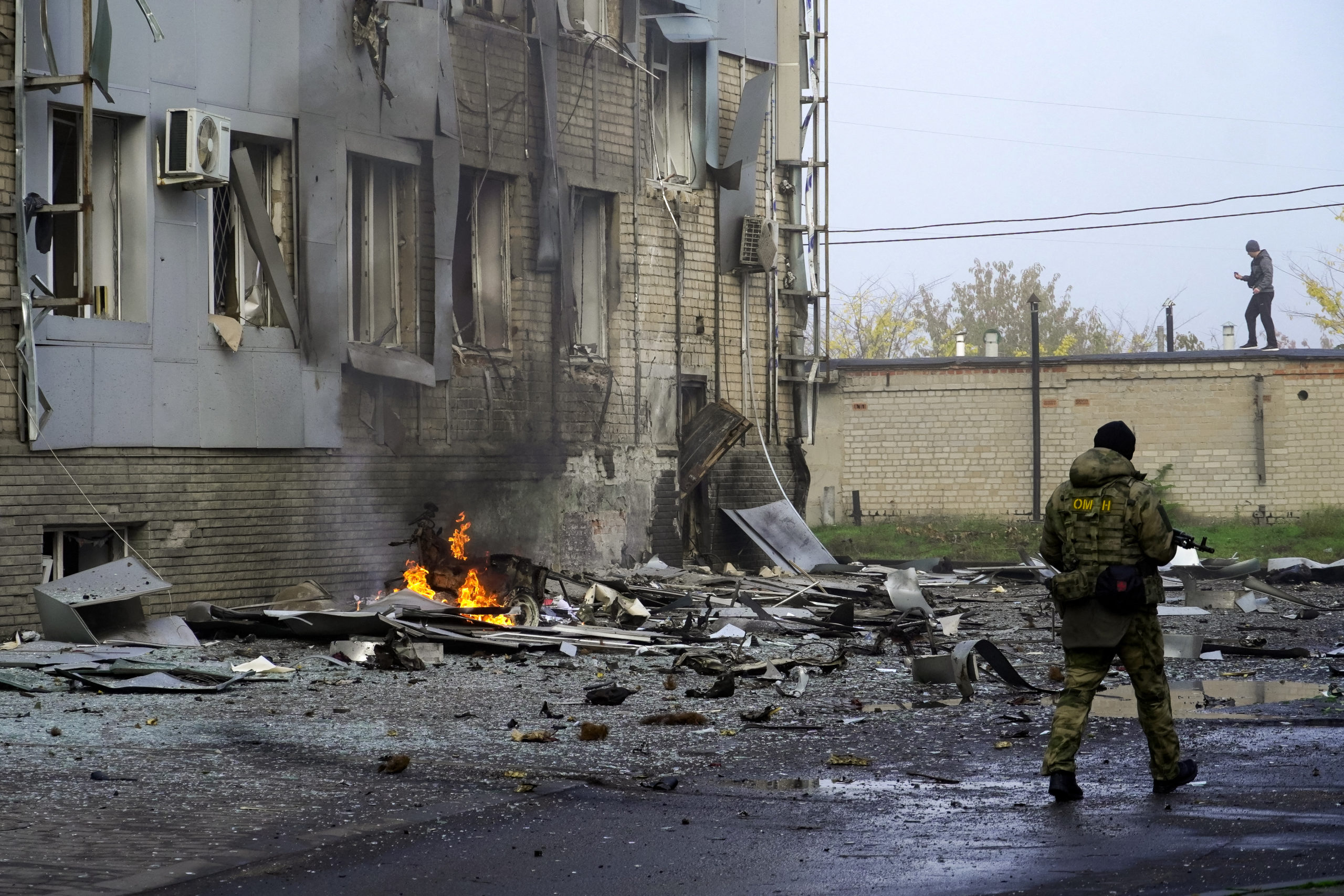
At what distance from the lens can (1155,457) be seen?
111 ft

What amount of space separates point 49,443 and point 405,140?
5.32 metres

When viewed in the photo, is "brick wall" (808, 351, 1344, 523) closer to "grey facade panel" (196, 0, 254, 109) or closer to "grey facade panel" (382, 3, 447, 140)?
"grey facade panel" (382, 3, 447, 140)

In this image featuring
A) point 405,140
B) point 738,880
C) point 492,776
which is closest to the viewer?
point 738,880

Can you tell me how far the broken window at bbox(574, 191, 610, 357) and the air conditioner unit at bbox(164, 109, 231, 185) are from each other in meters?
6.36

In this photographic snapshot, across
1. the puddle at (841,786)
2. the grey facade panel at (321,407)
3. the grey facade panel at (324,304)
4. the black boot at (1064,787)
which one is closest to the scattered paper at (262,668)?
the grey facade panel at (321,407)

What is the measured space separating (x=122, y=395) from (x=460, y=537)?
4306 millimetres

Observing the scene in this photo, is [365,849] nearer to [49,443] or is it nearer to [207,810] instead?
[207,810]

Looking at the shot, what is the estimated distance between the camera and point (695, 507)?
850 inches

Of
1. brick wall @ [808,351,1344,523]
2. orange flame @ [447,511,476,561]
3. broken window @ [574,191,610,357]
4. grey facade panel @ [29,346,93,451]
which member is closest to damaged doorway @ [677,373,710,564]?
broken window @ [574,191,610,357]

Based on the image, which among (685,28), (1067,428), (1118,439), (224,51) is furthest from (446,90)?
(1067,428)

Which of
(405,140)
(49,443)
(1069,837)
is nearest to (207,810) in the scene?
(1069,837)

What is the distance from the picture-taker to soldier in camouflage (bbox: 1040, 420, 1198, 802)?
675 cm

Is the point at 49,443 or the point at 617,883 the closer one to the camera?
the point at 617,883

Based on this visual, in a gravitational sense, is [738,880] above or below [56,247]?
below
